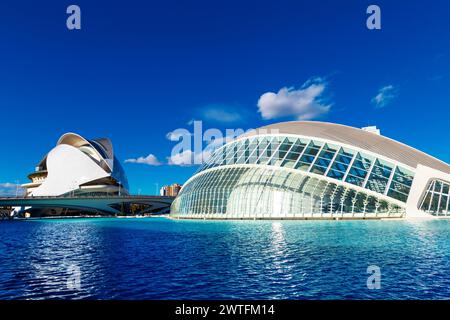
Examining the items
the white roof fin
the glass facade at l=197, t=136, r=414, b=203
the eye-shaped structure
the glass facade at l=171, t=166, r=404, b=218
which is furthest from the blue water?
the eye-shaped structure

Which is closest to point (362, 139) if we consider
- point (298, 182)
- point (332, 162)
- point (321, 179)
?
point (332, 162)

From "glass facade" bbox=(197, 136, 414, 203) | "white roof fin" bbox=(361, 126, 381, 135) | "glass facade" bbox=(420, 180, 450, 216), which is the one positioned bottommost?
"glass facade" bbox=(420, 180, 450, 216)

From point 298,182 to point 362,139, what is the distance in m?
11.3

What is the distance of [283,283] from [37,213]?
409 ft

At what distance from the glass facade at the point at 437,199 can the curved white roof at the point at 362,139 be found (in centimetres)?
273

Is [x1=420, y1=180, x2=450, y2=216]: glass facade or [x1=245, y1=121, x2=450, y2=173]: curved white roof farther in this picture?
[x1=245, y1=121, x2=450, y2=173]: curved white roof

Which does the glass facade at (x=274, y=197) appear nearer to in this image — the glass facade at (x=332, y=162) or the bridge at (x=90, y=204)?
the glass facade at (x=332, y=162)

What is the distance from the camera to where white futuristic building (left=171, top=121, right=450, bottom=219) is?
125ft

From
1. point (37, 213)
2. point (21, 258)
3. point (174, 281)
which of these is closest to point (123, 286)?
point (174, 281)

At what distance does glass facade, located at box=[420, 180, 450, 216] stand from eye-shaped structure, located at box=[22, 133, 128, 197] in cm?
9811

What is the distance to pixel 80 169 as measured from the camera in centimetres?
11669
